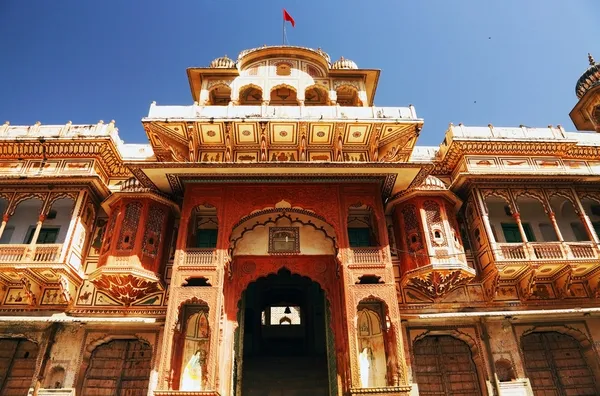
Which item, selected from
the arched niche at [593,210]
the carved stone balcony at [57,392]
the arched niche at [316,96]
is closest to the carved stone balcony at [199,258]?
the carved stone balcony at [57,392]

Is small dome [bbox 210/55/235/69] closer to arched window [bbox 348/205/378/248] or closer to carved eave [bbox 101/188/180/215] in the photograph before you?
carved eave [bbox 101/188/180/215]

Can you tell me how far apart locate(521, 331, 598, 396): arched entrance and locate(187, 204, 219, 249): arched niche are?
10839mm

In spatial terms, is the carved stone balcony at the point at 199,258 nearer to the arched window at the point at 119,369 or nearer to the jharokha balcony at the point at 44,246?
the arched window at the point at 119,369

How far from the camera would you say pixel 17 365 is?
38.5 feet

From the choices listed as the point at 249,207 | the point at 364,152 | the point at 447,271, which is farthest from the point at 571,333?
the point at 249,207

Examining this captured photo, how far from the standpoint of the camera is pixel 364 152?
1402 cm

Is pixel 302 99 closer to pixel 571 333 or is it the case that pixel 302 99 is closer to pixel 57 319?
pixel 57 319

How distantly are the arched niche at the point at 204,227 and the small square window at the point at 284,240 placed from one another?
6.39 ft

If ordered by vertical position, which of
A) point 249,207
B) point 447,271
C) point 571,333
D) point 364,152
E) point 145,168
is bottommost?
point 571,333

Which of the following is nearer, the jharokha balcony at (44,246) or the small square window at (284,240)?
the jharokha balcony at (44,246)

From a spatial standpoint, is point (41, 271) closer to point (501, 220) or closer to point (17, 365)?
point (17, 365)

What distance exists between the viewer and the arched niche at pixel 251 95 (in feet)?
53.7

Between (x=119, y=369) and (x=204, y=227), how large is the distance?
198 inches

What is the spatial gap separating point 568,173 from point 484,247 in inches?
164
